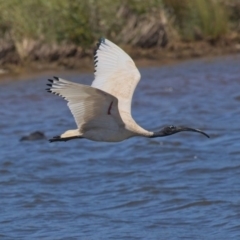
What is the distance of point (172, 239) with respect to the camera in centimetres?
738

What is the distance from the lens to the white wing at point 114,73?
285 inches

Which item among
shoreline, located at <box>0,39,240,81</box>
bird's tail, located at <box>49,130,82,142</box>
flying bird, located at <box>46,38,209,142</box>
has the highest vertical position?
flying bird, located at <box>46,38,209,142</box>

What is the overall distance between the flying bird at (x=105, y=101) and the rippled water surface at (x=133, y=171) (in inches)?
41.9

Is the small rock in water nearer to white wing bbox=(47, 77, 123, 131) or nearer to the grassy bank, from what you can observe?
the grassy bank

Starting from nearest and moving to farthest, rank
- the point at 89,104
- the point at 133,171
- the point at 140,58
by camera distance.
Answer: the point at 89,104
the point at 133,171
the point at 140,58

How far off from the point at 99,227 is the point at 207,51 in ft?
32.8

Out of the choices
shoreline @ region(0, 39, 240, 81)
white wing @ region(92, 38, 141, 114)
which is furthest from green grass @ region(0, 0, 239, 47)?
white wing @ region(92, 38, 141, 114)

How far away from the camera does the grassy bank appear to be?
49.6 feet

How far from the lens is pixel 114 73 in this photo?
7.39 m

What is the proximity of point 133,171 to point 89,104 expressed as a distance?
3568 mm

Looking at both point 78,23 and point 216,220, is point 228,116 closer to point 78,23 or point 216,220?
point 78,23

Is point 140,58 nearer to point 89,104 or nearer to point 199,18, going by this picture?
point 199,18

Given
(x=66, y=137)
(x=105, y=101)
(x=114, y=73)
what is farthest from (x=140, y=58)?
(x=105, y=101)

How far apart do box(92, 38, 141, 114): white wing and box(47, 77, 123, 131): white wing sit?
1.43 ft
